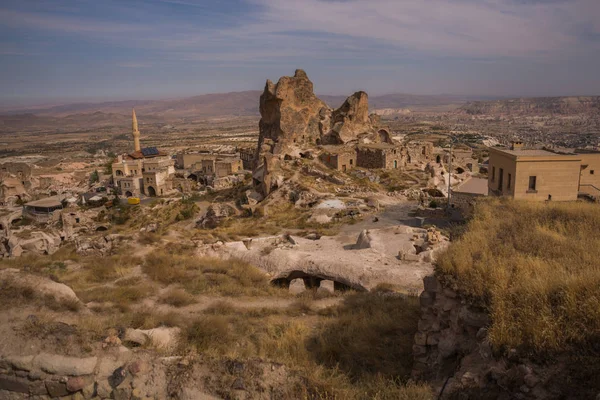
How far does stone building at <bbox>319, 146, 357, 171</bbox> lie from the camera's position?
2880 cm

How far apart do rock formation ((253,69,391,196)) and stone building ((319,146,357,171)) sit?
189 cm

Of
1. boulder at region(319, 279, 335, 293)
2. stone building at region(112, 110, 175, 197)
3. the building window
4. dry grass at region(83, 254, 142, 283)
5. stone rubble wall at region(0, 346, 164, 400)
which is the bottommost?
stone building at region(112, 110, 175, 197)

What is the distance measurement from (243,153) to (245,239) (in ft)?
140

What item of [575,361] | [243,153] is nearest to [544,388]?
[575,361]

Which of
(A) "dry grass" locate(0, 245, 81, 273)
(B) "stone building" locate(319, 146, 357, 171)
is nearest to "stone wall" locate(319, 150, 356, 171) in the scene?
(B) "stone building" locate(319, 146, 357, 171)

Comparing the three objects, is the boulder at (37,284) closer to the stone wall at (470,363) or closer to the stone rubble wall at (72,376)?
the stone rubble wall at (72,376)

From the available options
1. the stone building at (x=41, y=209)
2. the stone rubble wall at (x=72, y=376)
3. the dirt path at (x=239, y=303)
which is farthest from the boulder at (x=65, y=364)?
the stone building at (x=41, y=209)

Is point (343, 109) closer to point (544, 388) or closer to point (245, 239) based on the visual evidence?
point (245, 239)

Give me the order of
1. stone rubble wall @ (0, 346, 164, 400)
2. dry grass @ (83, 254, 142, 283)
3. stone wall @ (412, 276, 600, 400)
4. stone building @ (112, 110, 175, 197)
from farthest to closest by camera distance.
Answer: stone building @ (112, 110, 175, 197)
dry grass @ (83, 254, 142, 283)
stone rubble wall @ (0, 346, 164, 400)
stone wall @ (412, 276, 600, 400)

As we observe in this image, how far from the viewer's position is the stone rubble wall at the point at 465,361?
3.62 m

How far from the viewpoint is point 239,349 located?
627cm

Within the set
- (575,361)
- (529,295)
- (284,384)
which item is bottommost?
(284,384)

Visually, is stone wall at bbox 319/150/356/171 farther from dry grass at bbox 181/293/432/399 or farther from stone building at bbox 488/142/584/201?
dry grass at bbox 181/293/432/399

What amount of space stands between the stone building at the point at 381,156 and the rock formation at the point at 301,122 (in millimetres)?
2023
